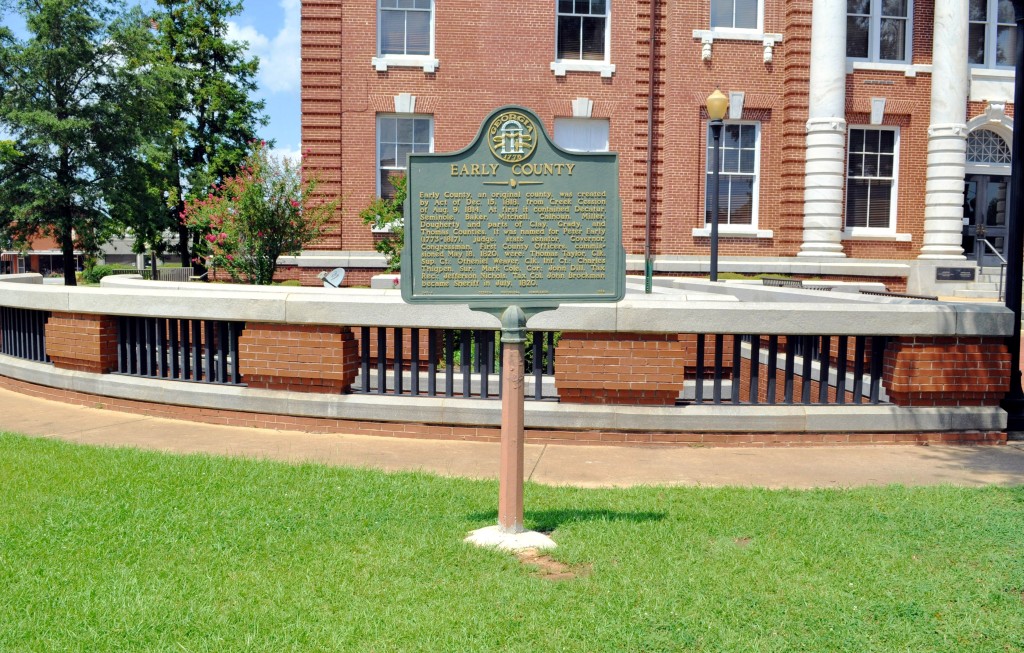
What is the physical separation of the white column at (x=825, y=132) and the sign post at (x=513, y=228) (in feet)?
65.2

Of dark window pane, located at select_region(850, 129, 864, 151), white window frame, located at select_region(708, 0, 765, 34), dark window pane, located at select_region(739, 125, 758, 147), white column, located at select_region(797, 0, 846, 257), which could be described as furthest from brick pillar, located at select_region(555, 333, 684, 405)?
dark window pane, located at select_region(850, 129, 864, 151)

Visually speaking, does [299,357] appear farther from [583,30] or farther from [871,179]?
[871,179]

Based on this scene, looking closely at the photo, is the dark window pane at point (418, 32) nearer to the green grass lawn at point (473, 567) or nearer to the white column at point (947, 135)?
the white column at point (947, 135)

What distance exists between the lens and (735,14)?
24.7m

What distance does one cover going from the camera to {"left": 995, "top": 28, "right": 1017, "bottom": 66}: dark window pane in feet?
83.6

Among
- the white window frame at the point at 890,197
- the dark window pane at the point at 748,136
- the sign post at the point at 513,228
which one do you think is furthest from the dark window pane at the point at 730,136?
the sign post at the point at 513,228

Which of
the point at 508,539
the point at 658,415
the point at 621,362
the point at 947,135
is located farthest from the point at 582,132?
the point at 508,539

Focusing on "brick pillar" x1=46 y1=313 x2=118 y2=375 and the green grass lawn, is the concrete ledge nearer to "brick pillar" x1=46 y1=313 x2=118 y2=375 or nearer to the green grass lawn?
the green grass lawn

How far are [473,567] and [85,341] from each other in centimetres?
684

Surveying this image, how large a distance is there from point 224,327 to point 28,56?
2736 cm

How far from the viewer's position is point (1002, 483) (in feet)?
22.6

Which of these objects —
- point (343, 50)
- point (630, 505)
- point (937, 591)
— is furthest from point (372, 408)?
point (343, 50)

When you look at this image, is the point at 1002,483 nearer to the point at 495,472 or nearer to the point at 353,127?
the point at 495,472

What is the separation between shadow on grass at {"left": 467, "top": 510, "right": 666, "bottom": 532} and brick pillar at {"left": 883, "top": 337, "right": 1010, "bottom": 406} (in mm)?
3697
